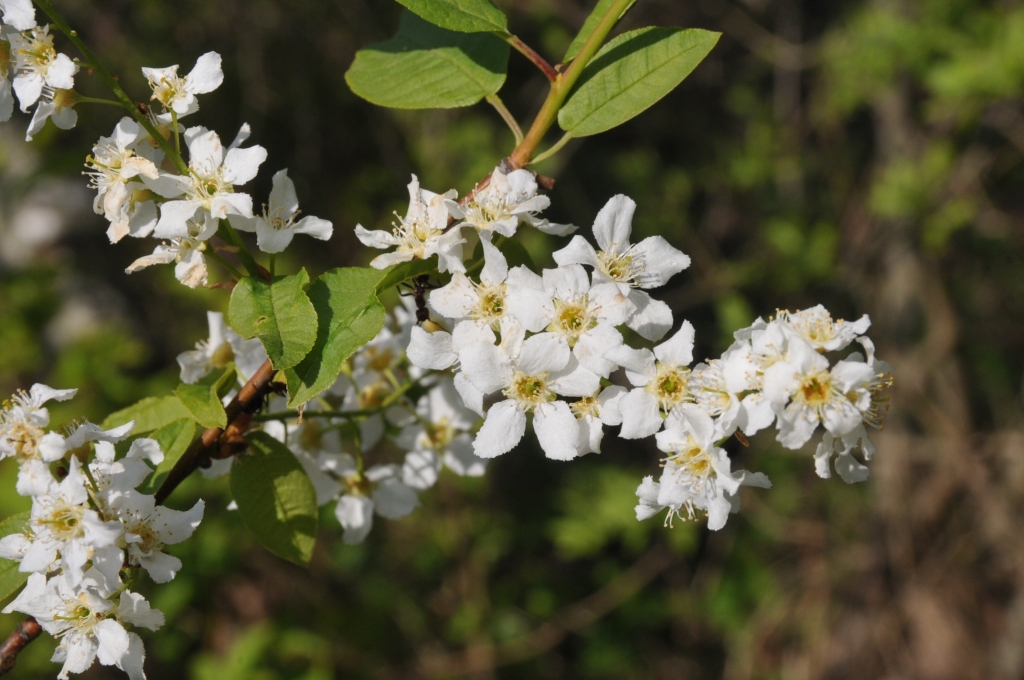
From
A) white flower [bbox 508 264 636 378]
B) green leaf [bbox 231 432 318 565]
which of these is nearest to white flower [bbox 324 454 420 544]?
green leaf [bbox 231 432 318 565]

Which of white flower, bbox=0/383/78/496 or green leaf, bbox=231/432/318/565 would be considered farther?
green leaf, bbox=231/432/318/565

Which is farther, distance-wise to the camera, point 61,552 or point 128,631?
point 128,631

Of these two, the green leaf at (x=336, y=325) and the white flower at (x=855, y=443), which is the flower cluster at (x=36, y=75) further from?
the white flower at (x=855, y=443)

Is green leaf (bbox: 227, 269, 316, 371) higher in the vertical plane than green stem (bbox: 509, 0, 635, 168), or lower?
lower

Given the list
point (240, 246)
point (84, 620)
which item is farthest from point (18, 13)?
point (84, 620)

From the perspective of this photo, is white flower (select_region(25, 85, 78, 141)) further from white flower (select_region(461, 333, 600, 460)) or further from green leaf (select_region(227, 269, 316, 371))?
white flower (select_region(461, 333, 600, 460))

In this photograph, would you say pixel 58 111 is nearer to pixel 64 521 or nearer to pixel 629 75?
pixel 64 521

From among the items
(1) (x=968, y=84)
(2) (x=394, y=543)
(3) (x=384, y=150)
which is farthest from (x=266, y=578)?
(1) (x=968, y=84)

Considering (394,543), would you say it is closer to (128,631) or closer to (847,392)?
(128,631)
